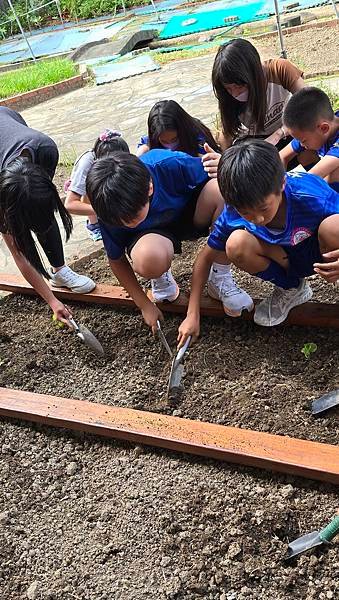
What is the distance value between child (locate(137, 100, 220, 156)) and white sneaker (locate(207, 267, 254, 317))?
0.61 m

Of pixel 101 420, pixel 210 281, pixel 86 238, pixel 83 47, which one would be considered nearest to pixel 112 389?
pixel 101 420

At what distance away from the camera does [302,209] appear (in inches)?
88.9

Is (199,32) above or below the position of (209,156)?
below

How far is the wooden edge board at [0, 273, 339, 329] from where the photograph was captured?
2543mm

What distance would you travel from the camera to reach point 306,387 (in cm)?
231

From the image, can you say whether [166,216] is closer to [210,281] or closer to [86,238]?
[210,281]

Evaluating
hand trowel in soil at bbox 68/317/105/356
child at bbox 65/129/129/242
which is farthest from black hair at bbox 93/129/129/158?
hand trowel in soil at bbox 68/317/105/356

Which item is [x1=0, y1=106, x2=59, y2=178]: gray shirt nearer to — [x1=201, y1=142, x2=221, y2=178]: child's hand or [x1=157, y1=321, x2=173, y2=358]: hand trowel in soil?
[x1=201, y1=142, x2=221, y2=178]: child's hand

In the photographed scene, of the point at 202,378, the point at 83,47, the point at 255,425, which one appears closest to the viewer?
the point at 255,425

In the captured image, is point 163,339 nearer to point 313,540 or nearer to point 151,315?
point 151,315

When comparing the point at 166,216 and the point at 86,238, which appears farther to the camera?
the point at 86,238

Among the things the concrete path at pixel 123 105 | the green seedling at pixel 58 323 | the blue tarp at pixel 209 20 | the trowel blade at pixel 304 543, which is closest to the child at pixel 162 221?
the green seedling at pixel 58 323

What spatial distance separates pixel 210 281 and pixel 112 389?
648 millimetres

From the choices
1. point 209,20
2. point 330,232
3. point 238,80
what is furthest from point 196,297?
point 209,20
